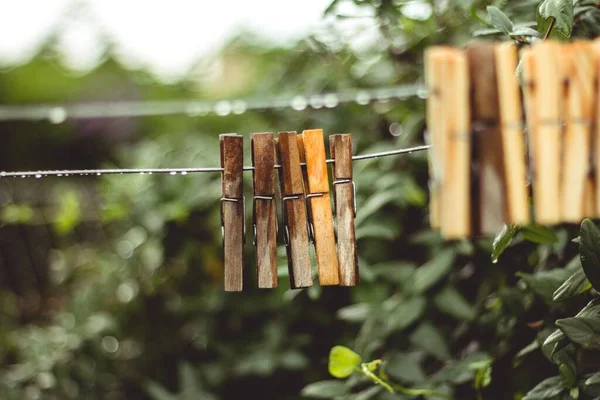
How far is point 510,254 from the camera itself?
1580 mm

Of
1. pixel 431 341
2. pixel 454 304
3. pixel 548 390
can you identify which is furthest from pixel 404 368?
pixel 548 390

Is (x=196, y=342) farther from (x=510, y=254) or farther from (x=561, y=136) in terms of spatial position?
(x=561, y=136)

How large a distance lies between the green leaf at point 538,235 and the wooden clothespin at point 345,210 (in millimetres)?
402

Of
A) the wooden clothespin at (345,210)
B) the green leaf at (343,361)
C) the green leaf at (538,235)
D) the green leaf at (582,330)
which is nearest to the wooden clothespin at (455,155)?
the wooden clothespin at (345,210)

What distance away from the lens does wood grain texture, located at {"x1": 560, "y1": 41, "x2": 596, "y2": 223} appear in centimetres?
82

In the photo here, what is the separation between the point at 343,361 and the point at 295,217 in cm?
44

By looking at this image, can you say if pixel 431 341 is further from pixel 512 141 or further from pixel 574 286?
pixel 512 141

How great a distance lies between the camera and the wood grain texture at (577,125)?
2.68 ft

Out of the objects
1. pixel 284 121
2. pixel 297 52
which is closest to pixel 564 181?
pixel 284 121

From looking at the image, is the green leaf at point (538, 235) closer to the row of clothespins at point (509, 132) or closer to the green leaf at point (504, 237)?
Result: the green leaf at point (504, 237)

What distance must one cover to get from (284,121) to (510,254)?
1.13 metres

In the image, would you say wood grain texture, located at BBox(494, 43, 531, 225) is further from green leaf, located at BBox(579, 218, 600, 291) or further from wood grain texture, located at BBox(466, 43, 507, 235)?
green leaf, located at BBox(579, 218, 600, 291)

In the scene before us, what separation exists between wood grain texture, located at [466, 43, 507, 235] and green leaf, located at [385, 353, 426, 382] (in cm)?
81

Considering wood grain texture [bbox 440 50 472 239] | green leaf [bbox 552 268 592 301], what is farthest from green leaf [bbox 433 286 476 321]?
wood grain texture [bbox 440 50 472 239]
